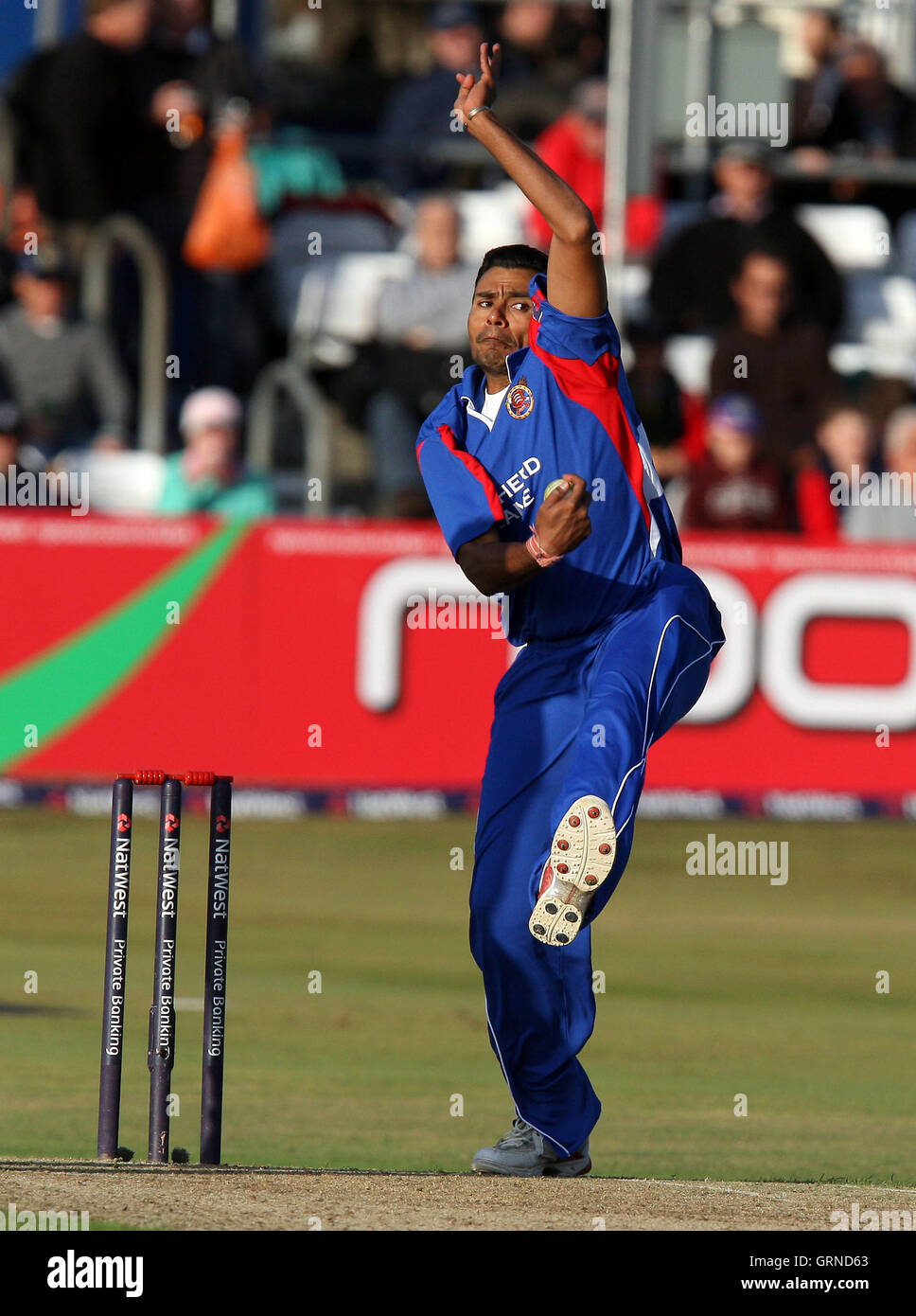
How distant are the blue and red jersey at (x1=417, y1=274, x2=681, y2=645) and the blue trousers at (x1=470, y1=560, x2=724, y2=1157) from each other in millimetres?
102

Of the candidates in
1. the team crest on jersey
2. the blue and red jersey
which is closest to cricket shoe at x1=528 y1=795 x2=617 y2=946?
the blue and red jersey

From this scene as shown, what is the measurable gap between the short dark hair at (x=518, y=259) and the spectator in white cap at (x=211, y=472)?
8991 mm

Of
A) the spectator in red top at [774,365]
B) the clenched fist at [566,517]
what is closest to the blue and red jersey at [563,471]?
the clenched fist at [566,517]

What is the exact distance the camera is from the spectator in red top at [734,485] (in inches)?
641

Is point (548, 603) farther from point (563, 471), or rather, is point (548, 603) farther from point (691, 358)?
point (691, 358)

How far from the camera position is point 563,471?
7.01 meters

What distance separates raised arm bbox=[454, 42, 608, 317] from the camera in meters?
6.64

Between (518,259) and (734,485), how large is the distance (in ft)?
30.5

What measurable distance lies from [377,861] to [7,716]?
8.16ft

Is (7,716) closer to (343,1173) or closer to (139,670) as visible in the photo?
(139,670)

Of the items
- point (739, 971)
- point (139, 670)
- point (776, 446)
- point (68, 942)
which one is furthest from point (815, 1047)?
point (776, 446)

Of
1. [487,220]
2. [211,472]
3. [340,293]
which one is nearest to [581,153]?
[487,220]

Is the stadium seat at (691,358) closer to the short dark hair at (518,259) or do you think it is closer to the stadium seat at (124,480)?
the stadium seat at (124,480)

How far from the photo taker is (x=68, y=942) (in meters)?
11.9
